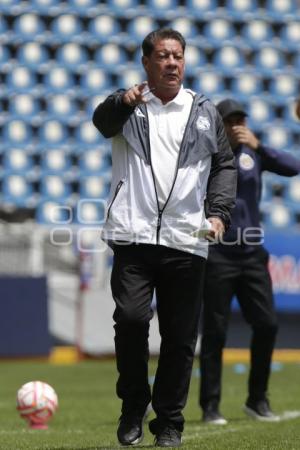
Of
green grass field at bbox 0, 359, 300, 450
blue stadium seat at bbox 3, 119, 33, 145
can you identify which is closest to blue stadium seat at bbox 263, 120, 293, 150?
blue stadium seat at bbox 3, 119, 33, 145

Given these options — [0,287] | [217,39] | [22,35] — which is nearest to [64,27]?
[22,35]

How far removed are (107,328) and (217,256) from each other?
9.47 meters

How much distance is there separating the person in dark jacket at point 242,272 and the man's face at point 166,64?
2.38m

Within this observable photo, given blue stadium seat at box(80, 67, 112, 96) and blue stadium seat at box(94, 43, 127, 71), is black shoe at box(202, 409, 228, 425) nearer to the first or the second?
blue stadium seat at box(80, 67, 112, 96)

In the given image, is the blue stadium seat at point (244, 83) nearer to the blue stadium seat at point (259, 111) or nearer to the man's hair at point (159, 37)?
the blue stadium seat at point (259, 111)

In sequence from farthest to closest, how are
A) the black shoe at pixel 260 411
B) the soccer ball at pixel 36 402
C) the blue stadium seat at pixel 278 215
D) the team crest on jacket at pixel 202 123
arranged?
the blue stadium seat at pixel 278 215
the black shoe at pixel 260 411
the soccer ball at pixel 36 402
the team crest on jacket at pixel 202 123

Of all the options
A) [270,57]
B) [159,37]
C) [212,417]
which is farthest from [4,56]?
[159,37]

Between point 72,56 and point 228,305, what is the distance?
14.4 meters

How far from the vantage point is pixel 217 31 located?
864 inches

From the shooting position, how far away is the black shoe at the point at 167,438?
5395 millimetres

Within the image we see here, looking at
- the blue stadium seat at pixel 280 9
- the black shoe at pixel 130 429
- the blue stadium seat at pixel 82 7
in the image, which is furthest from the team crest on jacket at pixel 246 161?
the blue stadium seat at pixel 280 9

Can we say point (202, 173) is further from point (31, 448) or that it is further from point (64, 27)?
point (64, 27)

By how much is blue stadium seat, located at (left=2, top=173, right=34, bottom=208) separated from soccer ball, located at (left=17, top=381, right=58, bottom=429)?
13.1 m

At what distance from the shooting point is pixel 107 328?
17.1 m
